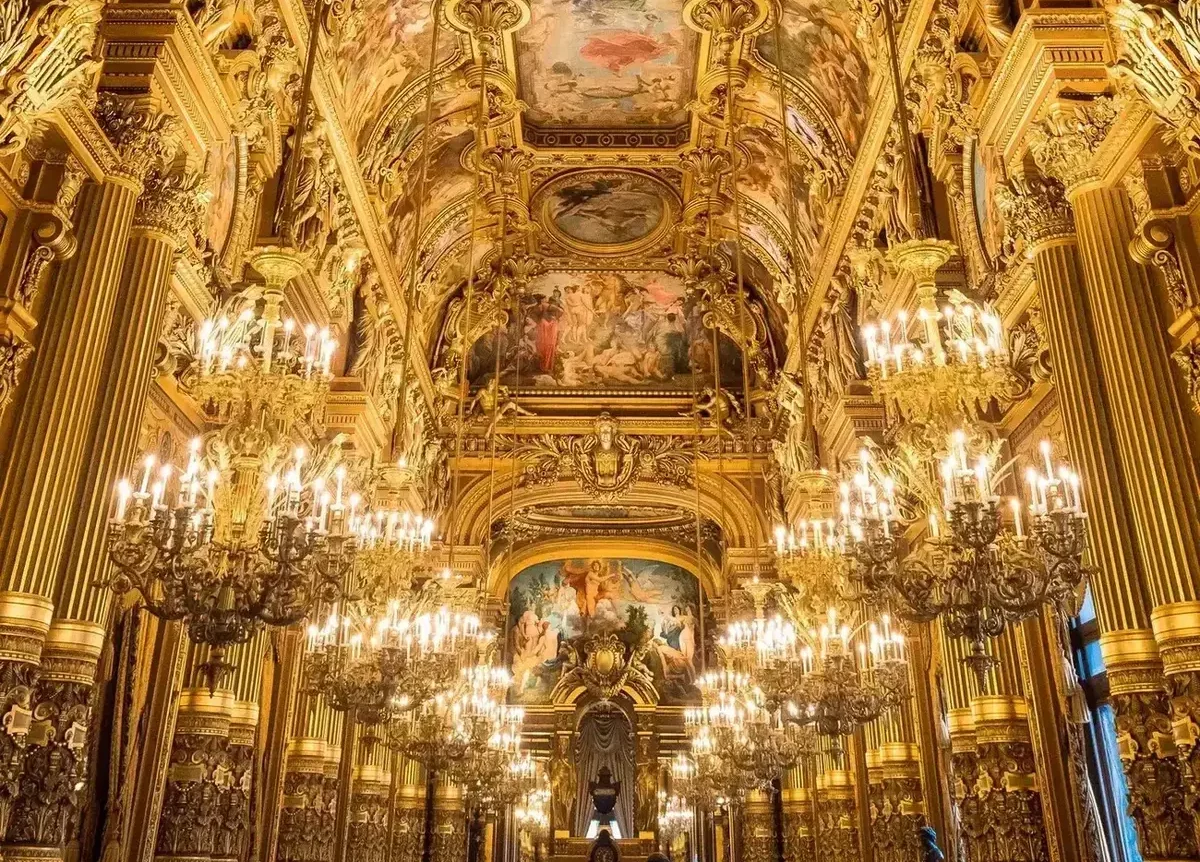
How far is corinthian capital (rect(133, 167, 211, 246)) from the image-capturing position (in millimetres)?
7305

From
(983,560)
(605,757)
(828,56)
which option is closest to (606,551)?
(605,757)

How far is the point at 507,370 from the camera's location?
69.6 ft

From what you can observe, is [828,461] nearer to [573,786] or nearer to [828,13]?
[828,13]

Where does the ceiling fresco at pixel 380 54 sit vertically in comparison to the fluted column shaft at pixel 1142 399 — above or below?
above

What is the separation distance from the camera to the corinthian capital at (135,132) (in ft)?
22.7

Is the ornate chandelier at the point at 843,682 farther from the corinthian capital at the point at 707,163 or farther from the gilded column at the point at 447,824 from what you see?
the gilded column at the point at 447,824

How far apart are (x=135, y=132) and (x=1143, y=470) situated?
22.8ft

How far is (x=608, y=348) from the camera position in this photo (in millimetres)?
21141

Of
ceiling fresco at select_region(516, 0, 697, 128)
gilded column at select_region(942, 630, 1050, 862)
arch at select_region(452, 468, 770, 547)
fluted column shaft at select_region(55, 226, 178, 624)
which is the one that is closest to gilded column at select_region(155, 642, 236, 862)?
fluted column shaft at select_region(55, 226, 178, 624)

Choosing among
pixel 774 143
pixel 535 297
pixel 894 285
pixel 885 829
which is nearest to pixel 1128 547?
pixel 894 285

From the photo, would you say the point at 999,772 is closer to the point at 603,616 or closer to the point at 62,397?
the point at 62,397

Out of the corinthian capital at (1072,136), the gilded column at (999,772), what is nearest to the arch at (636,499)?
the gilded column at (999,772)

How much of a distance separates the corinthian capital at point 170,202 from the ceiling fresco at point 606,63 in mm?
7424

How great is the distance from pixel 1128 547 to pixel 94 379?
6.59 m
